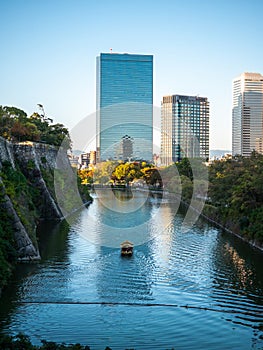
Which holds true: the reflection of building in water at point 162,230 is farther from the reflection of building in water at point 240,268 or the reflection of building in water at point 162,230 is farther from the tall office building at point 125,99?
the tall office building at point 125,99

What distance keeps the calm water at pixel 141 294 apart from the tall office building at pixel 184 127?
92.0 metres

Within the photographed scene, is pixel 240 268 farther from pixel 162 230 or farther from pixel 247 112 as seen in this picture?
pixel 247 112

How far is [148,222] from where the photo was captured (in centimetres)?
3897

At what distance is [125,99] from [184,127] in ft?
58.8

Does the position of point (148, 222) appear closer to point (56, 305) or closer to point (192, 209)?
point (192, 209)

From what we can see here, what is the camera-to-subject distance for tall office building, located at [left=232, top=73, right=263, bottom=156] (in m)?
146

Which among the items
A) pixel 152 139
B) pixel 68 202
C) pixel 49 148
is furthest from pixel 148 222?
pixel 152 139

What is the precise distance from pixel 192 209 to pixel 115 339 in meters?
36.0

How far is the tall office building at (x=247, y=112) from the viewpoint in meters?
146

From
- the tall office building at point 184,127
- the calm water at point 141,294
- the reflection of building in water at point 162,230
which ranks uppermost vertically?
the tall office building at point 184,127

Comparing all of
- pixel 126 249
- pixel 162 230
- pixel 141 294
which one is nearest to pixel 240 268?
pixel 126 249

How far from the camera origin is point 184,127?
4899 inches

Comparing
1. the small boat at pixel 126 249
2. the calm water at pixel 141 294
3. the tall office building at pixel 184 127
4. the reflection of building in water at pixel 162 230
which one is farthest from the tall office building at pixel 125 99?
the small boat at pixel 126 249

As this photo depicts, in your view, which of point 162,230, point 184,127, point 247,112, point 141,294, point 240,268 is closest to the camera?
point 141,294
